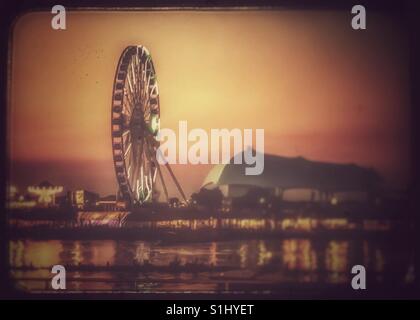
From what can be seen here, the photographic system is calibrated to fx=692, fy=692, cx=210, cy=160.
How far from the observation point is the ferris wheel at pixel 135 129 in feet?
19.5

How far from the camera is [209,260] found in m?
5.86

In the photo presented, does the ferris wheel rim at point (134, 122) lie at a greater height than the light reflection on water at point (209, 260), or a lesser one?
greater

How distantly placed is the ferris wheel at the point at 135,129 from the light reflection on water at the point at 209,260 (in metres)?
0.47

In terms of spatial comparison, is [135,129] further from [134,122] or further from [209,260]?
[209,260]

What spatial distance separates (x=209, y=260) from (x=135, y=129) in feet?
4.48

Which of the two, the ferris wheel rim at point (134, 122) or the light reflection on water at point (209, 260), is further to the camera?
the ferris wheel rim at point (134, 122)

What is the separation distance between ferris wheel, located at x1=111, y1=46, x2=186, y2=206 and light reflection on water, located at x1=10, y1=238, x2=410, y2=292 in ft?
1.55

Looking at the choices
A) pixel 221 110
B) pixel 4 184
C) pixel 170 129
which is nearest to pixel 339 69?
pixel 221 110

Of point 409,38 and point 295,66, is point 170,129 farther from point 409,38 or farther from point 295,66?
point 409,38

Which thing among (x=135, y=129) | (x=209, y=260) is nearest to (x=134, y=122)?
(x=135, y=129)

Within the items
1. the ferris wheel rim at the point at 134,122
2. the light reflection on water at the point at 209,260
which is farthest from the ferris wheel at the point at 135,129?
the light reflection on water at the point at 209,260

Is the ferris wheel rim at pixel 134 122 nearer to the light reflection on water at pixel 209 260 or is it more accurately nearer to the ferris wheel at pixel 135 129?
the ferris wheel at pixel 135 129

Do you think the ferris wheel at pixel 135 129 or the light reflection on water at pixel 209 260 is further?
the ferris wheel at pixel 135 129

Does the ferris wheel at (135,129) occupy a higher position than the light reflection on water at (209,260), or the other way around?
the ferris wheel at (135,129)
